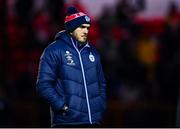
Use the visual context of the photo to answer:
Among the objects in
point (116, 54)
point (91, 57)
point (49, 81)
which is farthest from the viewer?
point (116, 54)

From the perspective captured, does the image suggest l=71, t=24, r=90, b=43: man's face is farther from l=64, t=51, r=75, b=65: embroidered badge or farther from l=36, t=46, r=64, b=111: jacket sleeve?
l=36, t=46, r=64, b=111: jacket sleeve

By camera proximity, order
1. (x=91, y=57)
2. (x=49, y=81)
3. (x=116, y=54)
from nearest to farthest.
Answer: (x=49, y=81), (x=91, y=57), (x=116, y=54)

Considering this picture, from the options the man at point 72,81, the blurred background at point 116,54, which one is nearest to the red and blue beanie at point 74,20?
the man at point 72,81

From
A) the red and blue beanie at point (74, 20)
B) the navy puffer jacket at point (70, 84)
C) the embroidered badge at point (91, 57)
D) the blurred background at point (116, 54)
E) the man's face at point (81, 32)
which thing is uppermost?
the red and blue beanie at point (74, 20)

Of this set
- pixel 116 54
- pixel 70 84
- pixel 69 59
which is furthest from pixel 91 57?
pixel 116 54

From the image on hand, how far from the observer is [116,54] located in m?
12.3

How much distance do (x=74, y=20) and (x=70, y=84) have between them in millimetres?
595

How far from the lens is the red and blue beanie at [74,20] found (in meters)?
6.33

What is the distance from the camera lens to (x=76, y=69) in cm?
622

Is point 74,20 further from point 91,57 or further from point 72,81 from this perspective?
point 72,81

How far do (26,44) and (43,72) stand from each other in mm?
6358

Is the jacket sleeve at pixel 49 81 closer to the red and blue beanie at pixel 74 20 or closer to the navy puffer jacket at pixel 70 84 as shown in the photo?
the navy puffer jacket at pixel 70 84

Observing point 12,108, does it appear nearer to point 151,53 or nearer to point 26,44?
point 26,44

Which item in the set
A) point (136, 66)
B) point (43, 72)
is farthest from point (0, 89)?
point (43, 72)
